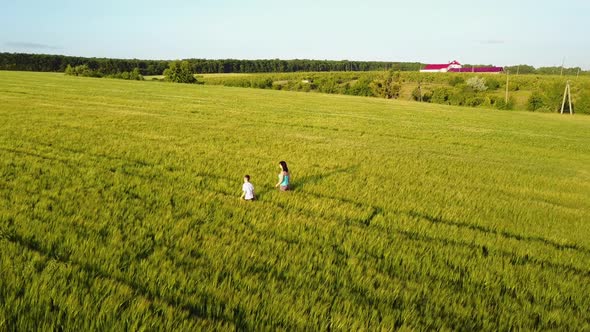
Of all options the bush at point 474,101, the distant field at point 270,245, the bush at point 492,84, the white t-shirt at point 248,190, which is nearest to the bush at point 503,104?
the bush at point 474,101

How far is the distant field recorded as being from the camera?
386 centimetres

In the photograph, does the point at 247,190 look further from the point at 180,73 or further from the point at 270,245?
the point at 180,73

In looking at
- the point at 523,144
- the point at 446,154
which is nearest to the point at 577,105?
the point at 523,144

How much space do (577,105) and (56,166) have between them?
95.6 meters

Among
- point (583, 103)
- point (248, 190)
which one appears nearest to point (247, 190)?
point (248, 190)

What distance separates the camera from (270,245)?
584 cm

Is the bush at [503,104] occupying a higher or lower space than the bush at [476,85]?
lower

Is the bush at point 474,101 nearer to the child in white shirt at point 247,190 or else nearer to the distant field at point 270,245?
the distant field at point 270,245

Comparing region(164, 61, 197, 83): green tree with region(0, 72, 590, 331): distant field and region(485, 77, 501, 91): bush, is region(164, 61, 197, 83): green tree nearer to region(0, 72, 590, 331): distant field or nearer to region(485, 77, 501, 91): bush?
region(485, 77, 501, 91): bush

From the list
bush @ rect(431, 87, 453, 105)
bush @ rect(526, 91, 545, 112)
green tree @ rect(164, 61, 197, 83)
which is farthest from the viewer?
green tree @ rect(164, 61, 197, 83)

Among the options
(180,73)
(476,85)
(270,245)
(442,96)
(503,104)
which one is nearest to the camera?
(270,245)

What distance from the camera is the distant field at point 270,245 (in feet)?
12.6

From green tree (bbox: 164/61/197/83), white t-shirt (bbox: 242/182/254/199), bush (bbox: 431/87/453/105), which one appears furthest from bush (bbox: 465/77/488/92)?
white t-shirt (bbox: 242/182/254/199)

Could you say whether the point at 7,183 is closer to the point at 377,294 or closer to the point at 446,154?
the point at 377,294
